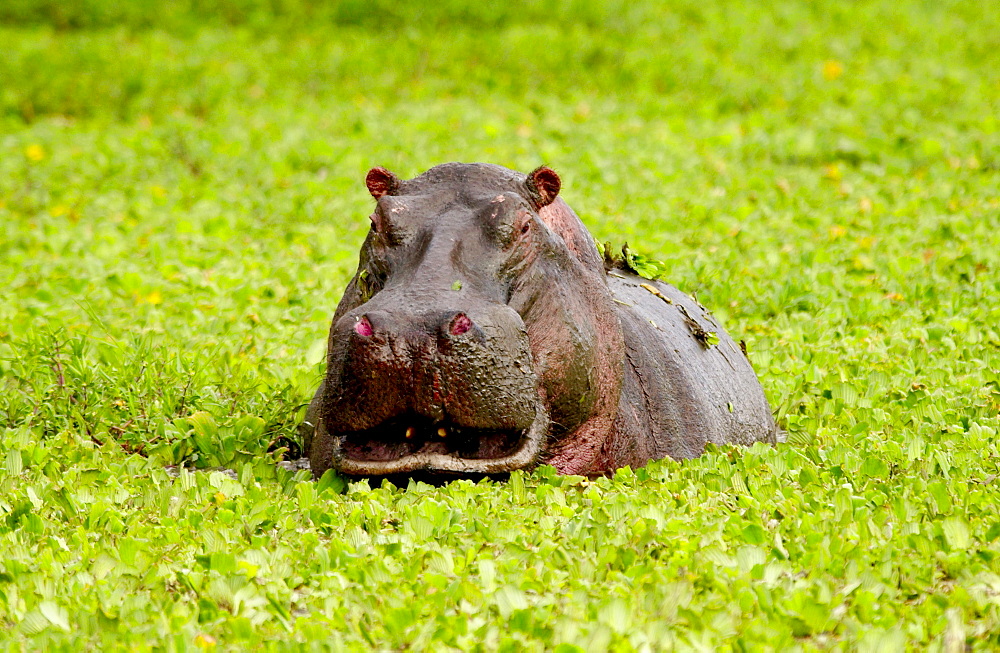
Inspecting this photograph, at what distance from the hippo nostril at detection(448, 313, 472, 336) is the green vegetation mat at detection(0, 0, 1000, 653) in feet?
1.66

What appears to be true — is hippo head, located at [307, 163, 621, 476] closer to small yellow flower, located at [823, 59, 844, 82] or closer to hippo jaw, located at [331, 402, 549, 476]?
hippo jaw, located at [331, 402, 549, 476]

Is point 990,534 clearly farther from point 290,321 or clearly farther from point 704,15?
point 704,15

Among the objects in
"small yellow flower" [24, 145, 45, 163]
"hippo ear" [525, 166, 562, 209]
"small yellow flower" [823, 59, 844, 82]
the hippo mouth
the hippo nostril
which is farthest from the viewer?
"small yellow flower" [823, 59, 844, 82]

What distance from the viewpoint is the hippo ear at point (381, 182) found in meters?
4.67

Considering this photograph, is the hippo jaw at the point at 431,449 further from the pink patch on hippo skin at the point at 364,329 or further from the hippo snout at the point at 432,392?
the pink patch on hippo skin at the point at 364,329

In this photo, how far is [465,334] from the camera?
12.8 feet

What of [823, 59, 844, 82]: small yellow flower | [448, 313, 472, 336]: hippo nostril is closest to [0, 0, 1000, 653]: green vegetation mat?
[823, 59, 844, 82]: small yellow flower

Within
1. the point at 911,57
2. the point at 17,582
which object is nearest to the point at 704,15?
the point at 911,57

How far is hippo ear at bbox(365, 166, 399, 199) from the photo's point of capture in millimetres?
4672

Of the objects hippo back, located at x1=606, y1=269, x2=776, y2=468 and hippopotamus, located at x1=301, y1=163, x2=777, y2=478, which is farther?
hippo back, located at x1=606, y1=269, x2=776, y2=468

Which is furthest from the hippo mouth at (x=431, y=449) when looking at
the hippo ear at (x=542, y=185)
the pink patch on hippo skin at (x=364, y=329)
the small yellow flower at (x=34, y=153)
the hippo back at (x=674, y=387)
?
the small yellow flower at (x=34, y=153)

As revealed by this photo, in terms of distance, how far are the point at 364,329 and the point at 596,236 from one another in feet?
17.8

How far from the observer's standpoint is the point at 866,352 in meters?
6.79

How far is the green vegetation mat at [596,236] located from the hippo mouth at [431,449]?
81mm
